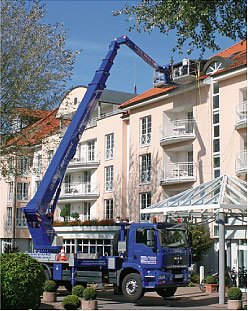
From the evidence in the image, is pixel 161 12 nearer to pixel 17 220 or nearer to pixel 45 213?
pixel 45 213

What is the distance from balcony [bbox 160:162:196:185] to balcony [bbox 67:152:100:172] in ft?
32.5

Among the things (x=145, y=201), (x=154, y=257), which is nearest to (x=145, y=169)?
(x=145, y=201)

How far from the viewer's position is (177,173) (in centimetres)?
3591

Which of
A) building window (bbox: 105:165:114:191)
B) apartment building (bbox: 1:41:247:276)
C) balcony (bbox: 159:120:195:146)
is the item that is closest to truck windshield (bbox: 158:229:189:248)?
apartment building (bbox: 1:41:247:276)

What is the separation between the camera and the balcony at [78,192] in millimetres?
45062

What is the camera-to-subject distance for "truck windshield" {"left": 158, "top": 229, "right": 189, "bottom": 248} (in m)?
20.0

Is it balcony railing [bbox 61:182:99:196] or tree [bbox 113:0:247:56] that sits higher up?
tree [bbox 113:0:247:56]

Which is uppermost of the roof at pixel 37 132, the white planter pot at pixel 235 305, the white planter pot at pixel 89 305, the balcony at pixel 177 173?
the roof at pixel 37 132

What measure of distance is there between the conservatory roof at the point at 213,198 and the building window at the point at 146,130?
52.8 feet

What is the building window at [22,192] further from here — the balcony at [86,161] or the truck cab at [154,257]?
the truck cab at [154,257]

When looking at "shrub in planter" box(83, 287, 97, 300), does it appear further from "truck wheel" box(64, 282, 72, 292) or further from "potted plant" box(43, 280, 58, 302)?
"truck wheel" box(64, 282, 72, 292)

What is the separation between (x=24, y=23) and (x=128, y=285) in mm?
13269

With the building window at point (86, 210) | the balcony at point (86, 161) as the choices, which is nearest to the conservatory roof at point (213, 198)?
the balcony at point (86, 161)

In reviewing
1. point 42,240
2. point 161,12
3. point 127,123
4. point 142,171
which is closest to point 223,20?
point 161,12
